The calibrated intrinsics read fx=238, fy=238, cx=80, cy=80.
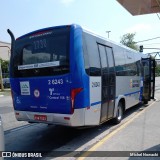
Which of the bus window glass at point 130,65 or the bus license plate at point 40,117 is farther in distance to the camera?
the bus window glass at point 130,65

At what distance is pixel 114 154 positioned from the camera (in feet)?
17.9

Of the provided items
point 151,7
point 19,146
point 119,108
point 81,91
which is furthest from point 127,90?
point 19,146

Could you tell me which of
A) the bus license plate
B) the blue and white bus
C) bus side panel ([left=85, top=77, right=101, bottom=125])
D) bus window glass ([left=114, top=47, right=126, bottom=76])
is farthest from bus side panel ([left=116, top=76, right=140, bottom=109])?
the bus license plate

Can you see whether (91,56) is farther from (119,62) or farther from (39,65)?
(119,62)

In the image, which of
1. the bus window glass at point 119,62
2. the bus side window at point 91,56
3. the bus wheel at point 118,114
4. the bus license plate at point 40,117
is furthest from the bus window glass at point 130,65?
the bus license plate at point 40,117

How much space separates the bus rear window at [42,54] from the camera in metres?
5.87

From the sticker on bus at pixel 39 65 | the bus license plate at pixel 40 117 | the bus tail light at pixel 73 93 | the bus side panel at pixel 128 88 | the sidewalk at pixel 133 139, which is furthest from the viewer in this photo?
the bus side panel at pixel 128 88

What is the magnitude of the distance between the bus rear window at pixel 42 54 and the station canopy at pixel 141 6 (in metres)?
2.68

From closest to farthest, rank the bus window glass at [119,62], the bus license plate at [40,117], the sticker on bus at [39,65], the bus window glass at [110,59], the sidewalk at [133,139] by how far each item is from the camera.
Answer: the sidewalk at [133,139], the sticker on bus at [39,65], the bus license plate at [40,117], the bus window glass at [110,59], the bus window glass at [119,62]

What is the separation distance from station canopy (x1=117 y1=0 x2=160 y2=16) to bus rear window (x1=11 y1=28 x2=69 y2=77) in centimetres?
268

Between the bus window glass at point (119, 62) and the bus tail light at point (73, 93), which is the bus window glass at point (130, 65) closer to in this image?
the bus window glass at point (119, 62)

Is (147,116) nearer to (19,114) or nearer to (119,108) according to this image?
(119,108)

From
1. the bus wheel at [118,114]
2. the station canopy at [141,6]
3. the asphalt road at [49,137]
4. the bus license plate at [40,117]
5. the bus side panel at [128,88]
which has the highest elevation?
the station canopy at [141,6]

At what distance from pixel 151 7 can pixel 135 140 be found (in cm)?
462
